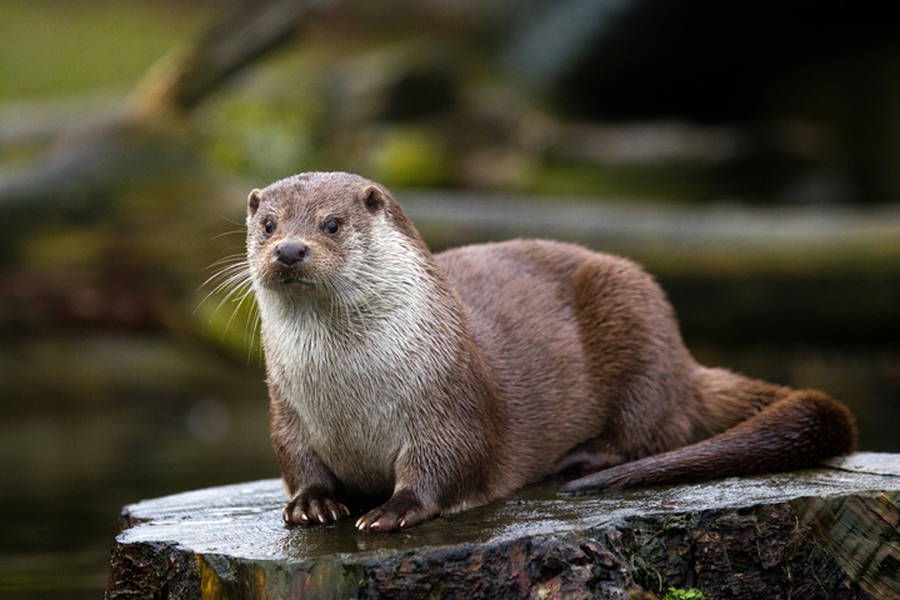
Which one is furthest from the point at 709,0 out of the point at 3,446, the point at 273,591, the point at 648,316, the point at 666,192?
the point at 273,591

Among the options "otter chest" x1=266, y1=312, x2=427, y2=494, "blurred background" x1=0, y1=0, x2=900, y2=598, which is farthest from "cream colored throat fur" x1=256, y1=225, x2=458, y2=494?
"blurred background" x1=0, y1=0, x2=900, y2=598

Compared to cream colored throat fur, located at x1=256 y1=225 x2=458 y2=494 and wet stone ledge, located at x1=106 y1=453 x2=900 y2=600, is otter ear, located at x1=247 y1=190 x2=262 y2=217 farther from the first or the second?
wet stone ledge, located at x1=106 y1=453 x2=900 y2=600

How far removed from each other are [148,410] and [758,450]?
21.7 feet

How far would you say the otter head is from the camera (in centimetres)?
300

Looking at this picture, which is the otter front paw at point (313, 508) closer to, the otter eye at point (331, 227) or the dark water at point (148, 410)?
the otter eye at point (331, 227)

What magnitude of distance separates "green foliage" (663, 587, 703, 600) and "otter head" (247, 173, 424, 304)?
105 cm

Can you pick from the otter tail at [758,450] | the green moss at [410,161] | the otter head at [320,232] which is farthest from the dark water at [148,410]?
the otter head at [320,232]

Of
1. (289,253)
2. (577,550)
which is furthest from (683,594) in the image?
(289,253)

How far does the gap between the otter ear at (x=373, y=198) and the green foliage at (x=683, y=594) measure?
1.20m

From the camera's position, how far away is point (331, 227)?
3.13 m

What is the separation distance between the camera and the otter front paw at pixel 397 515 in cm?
288

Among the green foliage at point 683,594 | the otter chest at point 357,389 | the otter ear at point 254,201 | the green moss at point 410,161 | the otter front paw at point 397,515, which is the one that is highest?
the green moss at point 410,161

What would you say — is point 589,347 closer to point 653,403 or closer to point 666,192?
point 653,403

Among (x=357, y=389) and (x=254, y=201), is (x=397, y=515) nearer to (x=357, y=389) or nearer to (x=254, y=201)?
(x=357, y=389)
